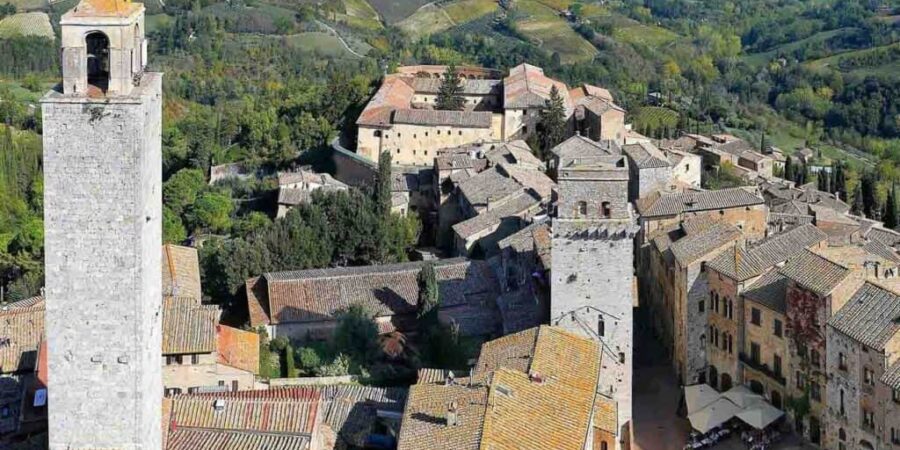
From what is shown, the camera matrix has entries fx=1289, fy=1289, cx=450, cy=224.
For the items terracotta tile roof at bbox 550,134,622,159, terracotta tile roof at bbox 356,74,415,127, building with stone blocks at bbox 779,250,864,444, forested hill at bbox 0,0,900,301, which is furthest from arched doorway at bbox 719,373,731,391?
terracotta tile roof at bbox 356,74,415,127

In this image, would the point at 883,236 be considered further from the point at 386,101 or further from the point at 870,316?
the point at 386,101

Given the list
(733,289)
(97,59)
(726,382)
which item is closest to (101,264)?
(97,59)

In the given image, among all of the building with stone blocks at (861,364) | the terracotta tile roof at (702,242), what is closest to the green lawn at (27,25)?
the terracotta tile roof at (702,242)

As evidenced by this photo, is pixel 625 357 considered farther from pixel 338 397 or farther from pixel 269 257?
pixel 269 257

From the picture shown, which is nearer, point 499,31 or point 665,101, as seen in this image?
point 665,101

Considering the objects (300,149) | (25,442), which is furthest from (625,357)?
(300,149)
